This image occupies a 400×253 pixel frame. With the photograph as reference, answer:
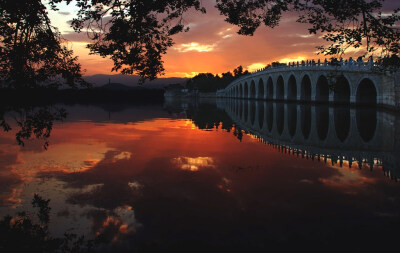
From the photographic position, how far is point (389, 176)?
9602mm

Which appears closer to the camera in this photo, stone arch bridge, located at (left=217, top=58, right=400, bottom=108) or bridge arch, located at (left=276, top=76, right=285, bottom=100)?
stone arch bridge, located at (left=217, top=58, right=400, bottom=108)

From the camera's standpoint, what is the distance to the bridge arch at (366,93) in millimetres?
41875

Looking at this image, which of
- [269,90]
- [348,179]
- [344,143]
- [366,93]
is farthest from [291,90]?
[348,179]

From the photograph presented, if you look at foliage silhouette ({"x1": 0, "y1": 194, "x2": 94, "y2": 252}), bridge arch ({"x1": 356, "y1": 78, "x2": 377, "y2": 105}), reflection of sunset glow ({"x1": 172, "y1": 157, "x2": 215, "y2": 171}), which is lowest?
foliage silhouette ({"x1": 0, "y1": 194, "x2": 94, "y2": 252})

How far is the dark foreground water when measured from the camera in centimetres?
570

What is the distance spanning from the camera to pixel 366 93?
139 feet

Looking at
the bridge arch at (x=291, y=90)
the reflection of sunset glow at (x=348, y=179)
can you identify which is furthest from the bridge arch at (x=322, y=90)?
the reflection of sunset glow at (x=348, y=179)

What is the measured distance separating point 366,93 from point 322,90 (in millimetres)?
9784

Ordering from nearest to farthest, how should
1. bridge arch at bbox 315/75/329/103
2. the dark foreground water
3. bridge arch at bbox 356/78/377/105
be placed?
the dark foreground water, bridge arch at bbox 356/78/377/105, bridge arch at bbox 315/75/329/103

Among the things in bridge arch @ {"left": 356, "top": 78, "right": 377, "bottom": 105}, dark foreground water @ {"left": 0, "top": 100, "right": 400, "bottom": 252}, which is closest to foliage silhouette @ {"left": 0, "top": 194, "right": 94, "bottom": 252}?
dark foreground water @ {"left": 0, "top": 100, "right": 400, "bottom": 252}

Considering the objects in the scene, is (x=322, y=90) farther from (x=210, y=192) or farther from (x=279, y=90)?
(x=210, y=192)

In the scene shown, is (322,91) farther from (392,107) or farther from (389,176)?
(389,176)

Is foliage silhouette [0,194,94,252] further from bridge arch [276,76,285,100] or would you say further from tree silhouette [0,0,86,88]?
bridge arch [276,76,285,100]

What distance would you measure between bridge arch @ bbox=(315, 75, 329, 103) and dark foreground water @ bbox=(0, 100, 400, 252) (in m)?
36.5
